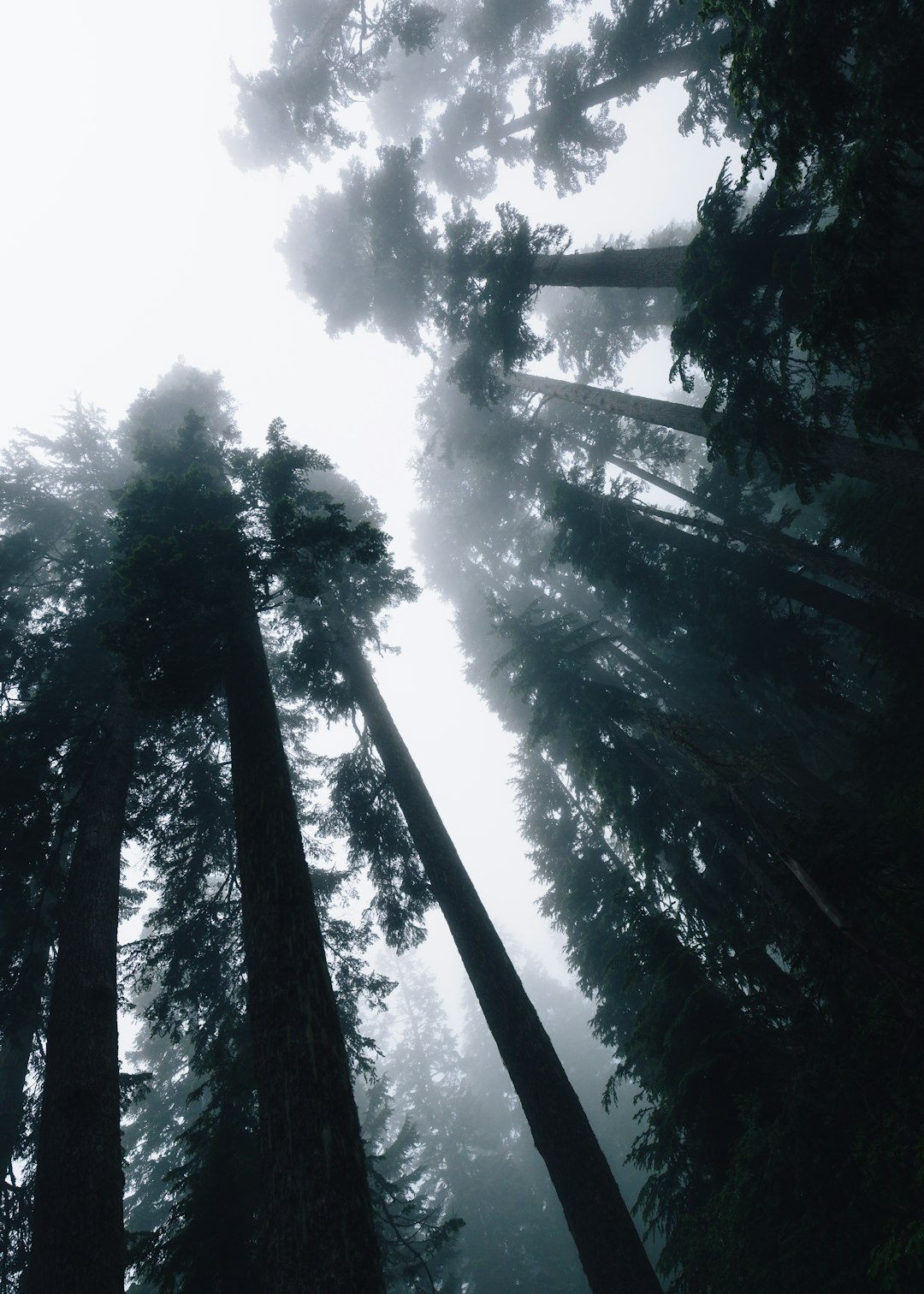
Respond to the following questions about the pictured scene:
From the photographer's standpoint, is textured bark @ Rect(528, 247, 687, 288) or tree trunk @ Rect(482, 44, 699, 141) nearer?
textured bark @ Rect(528, 247, 687, 288)

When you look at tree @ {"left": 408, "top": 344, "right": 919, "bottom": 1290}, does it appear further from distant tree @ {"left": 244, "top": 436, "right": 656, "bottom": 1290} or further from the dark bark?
distant tree @ {"left": 244, "top": 436, "right": 656, "bottom": 1290}

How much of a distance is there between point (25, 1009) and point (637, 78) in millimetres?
27516

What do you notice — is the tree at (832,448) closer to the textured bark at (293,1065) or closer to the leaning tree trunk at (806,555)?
the leaning tree trunk at (806,555)

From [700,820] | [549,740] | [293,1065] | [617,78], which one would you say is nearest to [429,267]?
[617,78]

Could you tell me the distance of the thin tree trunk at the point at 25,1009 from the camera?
771 cm

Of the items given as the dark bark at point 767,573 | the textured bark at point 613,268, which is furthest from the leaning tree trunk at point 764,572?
the textured bark at point 613,268

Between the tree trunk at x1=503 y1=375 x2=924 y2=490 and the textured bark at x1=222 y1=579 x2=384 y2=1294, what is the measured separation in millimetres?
7552

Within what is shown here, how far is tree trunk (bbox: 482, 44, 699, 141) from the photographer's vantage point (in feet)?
51.6

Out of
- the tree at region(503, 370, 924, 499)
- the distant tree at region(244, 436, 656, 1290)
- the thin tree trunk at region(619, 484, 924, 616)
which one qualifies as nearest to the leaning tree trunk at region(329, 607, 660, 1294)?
the distant tree at region(244, 436, 656, 1290)

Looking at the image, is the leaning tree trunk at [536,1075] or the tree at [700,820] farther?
the leaning tree trunk at [536,1075]

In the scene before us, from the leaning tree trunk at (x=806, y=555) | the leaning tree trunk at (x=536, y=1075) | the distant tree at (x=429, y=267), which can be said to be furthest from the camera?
the distant tree at (x=429, y=267)

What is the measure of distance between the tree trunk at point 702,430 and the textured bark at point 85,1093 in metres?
10.3

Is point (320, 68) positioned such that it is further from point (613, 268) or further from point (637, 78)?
point (613, 268)

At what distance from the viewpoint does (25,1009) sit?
7961mm
